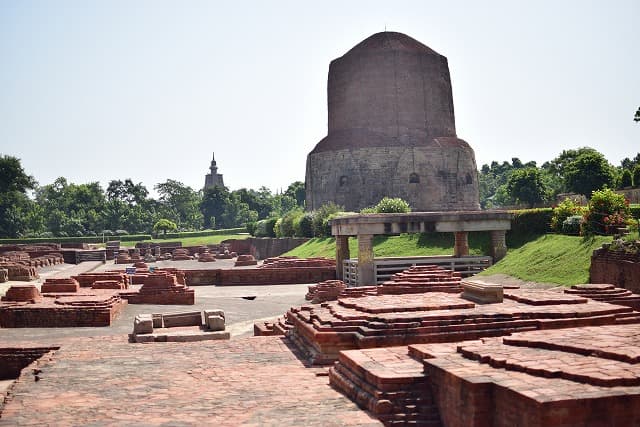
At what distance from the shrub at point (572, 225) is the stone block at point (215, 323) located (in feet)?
30.8

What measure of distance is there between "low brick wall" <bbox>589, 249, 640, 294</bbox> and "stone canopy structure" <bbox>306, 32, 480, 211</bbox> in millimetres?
22153

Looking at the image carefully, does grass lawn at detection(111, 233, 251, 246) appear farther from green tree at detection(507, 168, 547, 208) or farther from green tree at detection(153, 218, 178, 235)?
green tree at detection(507, 168, 547, 208)

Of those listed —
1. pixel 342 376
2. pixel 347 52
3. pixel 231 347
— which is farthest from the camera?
pixel 347 52

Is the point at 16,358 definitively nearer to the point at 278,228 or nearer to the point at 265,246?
the point at 265,246

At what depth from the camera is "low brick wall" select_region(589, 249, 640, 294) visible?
1159 cm

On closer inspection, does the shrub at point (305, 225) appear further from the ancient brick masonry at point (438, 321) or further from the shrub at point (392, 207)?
the ancient brick masonry at point (438, 321)

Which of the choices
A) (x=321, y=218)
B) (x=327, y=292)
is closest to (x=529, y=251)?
(x=327, y=292)

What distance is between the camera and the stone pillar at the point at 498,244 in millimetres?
19219

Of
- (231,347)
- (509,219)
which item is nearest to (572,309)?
(231,347)

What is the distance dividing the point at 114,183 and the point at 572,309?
80.6 m

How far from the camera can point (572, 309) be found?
26.1 ft

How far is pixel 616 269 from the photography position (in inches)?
476

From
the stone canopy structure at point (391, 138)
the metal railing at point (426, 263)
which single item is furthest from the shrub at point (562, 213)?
the stone canopy structure at point (391, 138)

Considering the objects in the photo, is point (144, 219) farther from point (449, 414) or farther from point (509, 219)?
point (449, 414)
